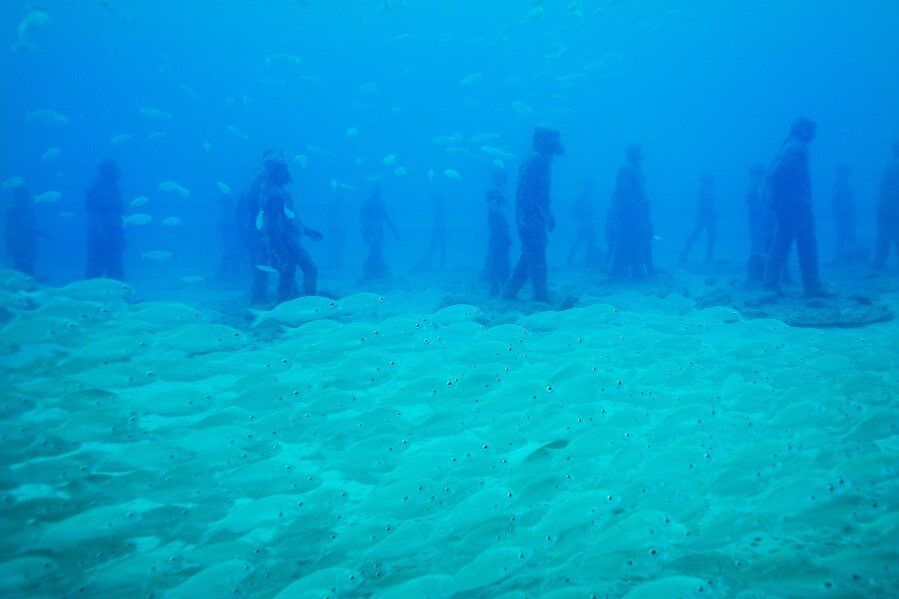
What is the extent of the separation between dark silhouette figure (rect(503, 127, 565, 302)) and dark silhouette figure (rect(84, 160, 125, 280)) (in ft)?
43.9

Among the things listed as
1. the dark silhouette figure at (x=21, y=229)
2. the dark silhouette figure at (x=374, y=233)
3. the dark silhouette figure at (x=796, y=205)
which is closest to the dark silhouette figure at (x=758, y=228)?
the dark silhouette figure at (x=796, y=205)

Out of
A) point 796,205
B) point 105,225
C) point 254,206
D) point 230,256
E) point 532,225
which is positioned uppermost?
point 254,206

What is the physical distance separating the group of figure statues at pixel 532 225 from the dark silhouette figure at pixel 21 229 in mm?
37

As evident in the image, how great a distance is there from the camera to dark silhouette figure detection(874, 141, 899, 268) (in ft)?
48.6

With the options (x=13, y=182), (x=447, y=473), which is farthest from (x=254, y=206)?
(x=447, y=473)

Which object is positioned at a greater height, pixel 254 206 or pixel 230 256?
pixel 254 206

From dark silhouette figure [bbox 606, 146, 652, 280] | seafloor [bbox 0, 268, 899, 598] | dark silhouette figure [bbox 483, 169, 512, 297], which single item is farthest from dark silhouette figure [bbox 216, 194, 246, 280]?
dark silhouette figure [bbox 606, 146, 652, 280]

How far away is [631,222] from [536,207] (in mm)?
4792

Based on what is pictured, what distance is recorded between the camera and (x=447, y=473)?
4133mm

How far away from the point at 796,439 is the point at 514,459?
2820 millimetres

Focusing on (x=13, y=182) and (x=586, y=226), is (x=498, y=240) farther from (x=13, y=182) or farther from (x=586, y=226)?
(x=13, y=182)

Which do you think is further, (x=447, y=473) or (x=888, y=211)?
(x=888, y=211)

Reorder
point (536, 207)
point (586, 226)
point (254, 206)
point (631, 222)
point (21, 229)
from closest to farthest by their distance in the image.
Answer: point (536, 207), point (254, 206), point (631, 222), point (21, 229), point (586, 226)

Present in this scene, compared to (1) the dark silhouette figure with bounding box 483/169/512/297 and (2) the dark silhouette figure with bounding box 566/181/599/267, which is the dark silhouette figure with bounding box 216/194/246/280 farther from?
(2) the dark silhouette figure with bounding box 566/181/599/267
